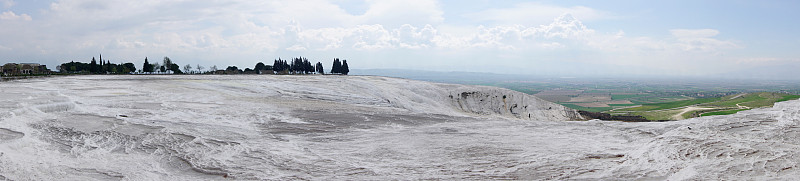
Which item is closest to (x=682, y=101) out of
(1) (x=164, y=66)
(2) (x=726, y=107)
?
(2) (x=726, y=107)

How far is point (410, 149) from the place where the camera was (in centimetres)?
991

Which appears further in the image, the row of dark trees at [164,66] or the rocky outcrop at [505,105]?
the row of dark trees at [164,66]

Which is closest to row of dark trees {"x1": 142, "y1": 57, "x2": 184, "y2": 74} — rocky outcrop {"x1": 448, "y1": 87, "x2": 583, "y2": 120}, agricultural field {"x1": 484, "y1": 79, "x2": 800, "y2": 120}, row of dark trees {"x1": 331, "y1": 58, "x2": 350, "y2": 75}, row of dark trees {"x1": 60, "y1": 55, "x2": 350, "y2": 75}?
row of dark trees {"x1": 60, "y1": 55, "x2": 350, "y2": 75}

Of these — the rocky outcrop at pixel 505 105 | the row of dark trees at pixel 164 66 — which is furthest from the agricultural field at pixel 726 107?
the row of dark trees at pixel 164 66

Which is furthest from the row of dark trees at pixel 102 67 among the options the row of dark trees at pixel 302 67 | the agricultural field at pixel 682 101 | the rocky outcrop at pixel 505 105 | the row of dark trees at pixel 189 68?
the agricultural field at pixel 682 101

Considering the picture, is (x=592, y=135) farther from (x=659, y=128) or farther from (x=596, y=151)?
(x=596, y=151)

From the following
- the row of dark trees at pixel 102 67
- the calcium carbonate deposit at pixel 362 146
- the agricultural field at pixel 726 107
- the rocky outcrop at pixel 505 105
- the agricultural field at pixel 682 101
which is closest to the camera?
the calcium carbonate deposit at pixel 362 146

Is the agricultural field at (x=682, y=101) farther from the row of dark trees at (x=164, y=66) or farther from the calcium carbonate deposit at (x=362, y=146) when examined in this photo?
the row of dark trees at (x=164, y=66)

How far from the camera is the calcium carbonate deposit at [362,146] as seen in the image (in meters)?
7.46

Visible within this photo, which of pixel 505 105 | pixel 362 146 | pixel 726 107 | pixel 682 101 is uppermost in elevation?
pixel 362 146

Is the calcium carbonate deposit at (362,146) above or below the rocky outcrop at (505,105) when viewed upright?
above

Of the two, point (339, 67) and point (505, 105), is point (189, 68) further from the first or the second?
point (505, 105)

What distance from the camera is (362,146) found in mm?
10375

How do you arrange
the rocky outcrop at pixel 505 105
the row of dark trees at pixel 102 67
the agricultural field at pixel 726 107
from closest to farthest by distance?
1. the agricultural field at pixel 726 107
2. the rocky outcrop at pixel 505 105
3. the row of dark trees at pixel 102 67
